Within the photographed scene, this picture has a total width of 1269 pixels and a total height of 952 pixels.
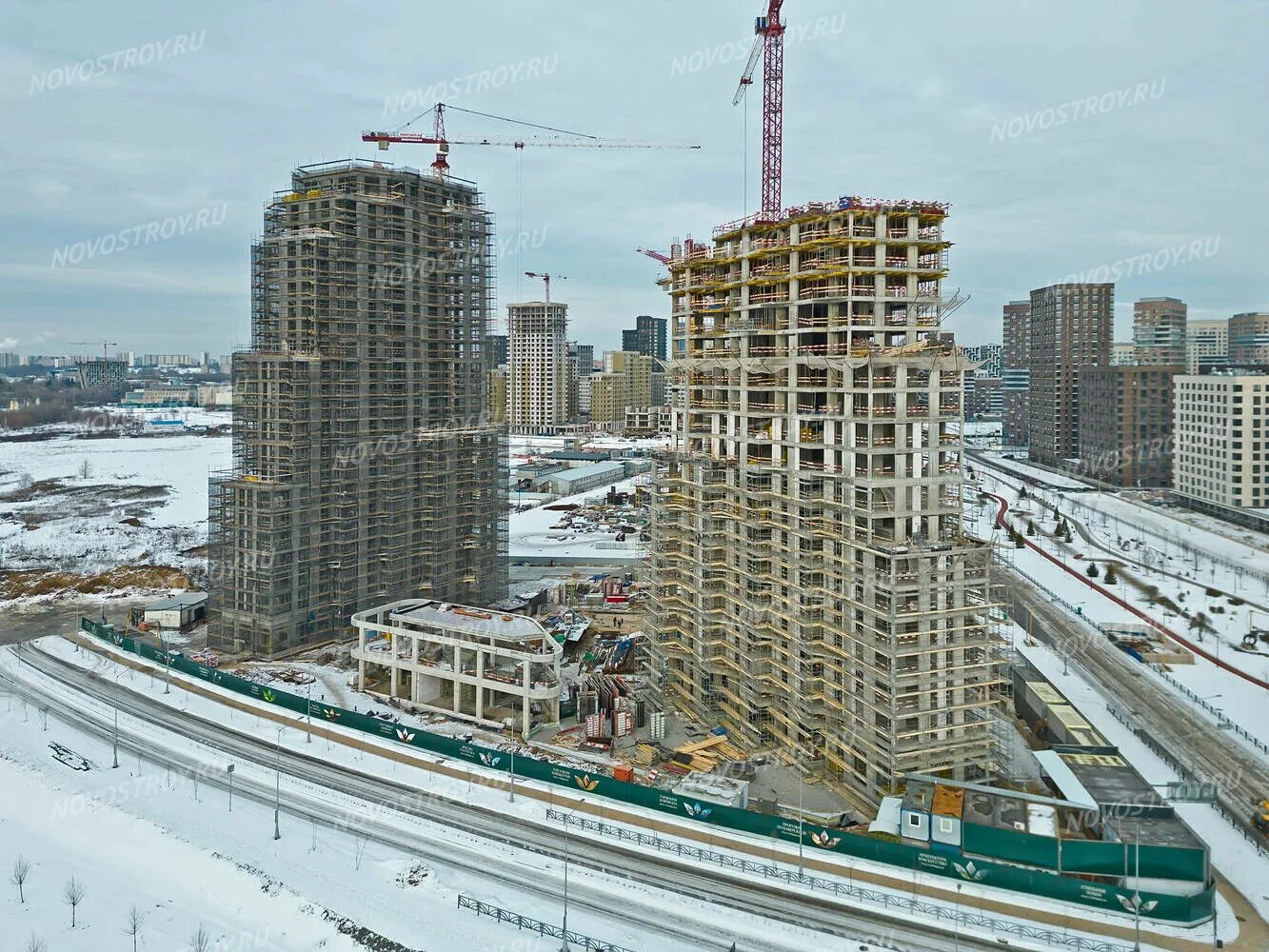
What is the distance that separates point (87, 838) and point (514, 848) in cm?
1635

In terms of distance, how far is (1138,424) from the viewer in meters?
131

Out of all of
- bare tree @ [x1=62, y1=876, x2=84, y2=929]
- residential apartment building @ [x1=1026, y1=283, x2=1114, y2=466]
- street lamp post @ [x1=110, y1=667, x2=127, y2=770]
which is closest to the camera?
bare tree @ [x1=62, y1=876, x2=84, y2=929]

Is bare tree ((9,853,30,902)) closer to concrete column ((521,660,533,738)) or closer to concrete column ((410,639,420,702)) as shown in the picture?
concrete column ((410,639,420,702))

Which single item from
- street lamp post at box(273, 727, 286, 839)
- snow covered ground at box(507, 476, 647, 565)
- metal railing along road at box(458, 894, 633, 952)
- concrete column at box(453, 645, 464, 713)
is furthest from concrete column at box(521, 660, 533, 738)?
snow covered ground at box(507, 476, 647, 565)

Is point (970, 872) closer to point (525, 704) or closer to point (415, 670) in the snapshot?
point (525, 704)

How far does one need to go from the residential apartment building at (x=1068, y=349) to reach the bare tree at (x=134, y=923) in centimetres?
15628

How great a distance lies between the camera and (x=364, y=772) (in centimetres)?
4078

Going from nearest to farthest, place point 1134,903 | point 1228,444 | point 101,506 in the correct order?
point 1134,903
point 1228,444
point 101,506

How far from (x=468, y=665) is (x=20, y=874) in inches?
925

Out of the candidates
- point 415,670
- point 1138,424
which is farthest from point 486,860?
point 1138,424

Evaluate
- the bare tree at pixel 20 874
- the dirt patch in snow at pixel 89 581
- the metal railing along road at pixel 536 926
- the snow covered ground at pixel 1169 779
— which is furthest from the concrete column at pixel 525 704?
the dirt patch in snow at pixel 89 581

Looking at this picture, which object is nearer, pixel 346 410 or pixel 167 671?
pixel 167 671

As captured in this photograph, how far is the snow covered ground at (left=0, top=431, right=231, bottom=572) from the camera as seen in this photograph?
292 feet

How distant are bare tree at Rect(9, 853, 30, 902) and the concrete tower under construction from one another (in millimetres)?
29454
